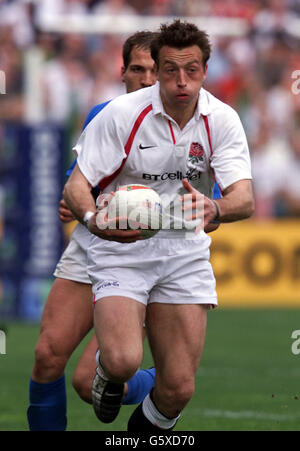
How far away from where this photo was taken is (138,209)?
4.85 m

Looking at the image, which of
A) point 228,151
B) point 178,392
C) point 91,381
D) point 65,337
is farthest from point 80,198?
point 91,381

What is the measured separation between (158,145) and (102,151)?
29 centimetres

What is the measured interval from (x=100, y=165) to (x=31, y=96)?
1067 cm

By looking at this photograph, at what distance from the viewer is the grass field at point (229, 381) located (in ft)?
22.8

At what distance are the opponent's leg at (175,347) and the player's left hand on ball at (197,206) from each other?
610 millimetres

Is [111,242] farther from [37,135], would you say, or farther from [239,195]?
[37,135]

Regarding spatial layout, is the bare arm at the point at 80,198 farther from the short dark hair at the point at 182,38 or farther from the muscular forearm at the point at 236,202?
the short dark hair at the point at 182,38

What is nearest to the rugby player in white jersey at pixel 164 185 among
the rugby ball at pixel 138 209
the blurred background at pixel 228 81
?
the rugby ball at pixel 138 209

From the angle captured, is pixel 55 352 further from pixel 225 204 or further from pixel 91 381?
pixel 225 204

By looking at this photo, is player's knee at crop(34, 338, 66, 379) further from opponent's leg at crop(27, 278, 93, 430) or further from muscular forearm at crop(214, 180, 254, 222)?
muscular forearm at crop(214, 180, 254, 222)

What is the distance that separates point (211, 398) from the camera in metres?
8.16

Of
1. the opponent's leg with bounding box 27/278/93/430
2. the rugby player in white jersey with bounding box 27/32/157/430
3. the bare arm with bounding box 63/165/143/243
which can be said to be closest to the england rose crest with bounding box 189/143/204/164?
the bare arm with bounding box 63/165/143/243
